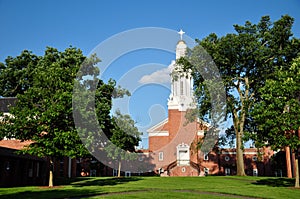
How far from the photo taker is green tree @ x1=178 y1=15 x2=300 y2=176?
32.6m

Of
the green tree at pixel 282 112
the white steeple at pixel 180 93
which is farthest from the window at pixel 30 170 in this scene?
the white steeple at pixel 180 93

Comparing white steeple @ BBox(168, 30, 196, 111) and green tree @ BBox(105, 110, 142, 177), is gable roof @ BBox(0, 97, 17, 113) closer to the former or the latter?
green tree @ BBox(105, 110, 142, 177)

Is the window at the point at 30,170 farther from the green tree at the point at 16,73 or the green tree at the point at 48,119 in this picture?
the green tree at the point at 16,73

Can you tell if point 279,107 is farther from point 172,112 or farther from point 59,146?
point 172,112

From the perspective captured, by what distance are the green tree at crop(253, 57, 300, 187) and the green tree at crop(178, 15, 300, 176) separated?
10.4 meters

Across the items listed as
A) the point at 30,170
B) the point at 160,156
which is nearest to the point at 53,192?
the point at 30,170

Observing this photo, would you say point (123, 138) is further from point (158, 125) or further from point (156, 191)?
point (156, 191)

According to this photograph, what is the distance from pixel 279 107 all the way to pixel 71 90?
1338 centimetres

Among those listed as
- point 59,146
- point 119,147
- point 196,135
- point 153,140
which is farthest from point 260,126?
point 153,140

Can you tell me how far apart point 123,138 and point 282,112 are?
18673mm

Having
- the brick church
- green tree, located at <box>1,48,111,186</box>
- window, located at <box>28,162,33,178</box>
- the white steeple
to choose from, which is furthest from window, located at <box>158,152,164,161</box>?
green tree, located at <box>1,48,111,186</box>

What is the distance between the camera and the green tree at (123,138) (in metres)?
34.9

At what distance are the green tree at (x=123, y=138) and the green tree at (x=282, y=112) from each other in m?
16.6

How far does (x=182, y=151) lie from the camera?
48.0 m
